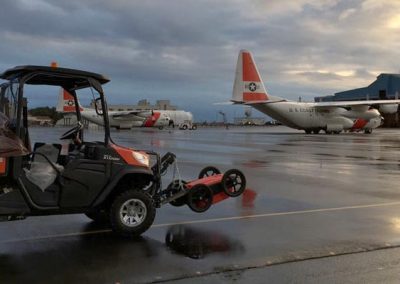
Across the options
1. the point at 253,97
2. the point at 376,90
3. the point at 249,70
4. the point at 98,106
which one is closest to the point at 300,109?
the point at 253,97

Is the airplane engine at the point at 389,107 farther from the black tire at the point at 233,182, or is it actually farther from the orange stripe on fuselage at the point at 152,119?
the black tire at the point at 233,182

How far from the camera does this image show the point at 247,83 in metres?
48.6

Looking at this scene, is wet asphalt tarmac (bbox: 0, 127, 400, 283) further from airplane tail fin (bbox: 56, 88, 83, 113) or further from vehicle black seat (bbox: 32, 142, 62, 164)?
airplane tail fin (bbox: 56, 88, 83, 113)

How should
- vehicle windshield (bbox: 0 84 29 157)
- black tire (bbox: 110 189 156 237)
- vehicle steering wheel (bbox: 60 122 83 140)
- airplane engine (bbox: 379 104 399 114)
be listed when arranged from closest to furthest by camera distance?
vehicle windshield (bbox: 0 84 29 157) → black tire (bbox: 110 189 156 237) → vehicle steering wheel (bbox: 60 122 83 140) → airplane engine (bbox: 379 104 399 114)

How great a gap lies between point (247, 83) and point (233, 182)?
4074 cm

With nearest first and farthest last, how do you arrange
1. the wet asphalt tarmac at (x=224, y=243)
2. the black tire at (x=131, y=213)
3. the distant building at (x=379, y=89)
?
1. the wet asphalt tarmac at (x=224, y=243)
2. the black tire at (x=131, y=213)
3. the distant building at (x=379, y=89)

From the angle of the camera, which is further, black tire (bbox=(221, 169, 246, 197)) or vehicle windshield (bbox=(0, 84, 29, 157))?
black tire (bbox=(221, 169, 246, 197))

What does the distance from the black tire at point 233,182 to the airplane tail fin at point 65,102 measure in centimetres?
251

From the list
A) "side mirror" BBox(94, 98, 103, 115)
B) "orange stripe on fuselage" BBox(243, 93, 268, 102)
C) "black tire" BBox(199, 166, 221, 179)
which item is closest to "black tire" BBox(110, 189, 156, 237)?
"side mirror" BBox(94, 98, 103, 115)

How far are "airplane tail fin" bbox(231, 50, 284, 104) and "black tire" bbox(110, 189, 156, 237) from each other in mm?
42038

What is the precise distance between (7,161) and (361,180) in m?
10.1

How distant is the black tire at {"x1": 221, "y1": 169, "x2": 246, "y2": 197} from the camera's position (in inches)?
327

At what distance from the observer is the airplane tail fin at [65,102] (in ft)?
26.1

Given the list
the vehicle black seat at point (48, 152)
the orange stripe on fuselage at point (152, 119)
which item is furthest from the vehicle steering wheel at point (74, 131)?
the orange stripe on fuselage at point (152, 119)
